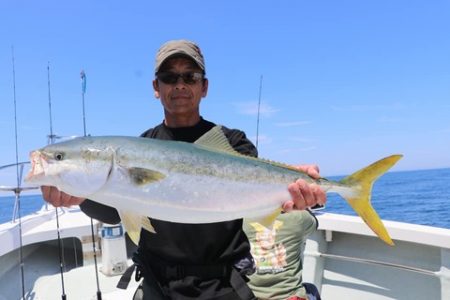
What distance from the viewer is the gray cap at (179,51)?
3053 millimetres

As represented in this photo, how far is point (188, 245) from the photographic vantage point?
9.18ft

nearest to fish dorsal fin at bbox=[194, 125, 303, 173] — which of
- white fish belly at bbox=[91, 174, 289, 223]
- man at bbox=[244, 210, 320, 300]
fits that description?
white fish belly at bbox=[91, 174, 289, 223]

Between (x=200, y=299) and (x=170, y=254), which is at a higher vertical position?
(x=170, y=254)

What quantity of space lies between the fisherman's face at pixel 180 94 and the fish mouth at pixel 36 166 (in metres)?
1.05

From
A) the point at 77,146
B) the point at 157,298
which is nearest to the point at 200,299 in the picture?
the point at 157,298

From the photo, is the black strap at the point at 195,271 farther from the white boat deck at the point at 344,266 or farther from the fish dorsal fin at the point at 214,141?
the white boat deck at the point at 344,266

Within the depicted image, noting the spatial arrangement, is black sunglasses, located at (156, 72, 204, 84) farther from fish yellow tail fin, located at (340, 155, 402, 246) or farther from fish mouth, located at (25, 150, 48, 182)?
fish yellow tail fin, located at (340, 155, 402, 246)

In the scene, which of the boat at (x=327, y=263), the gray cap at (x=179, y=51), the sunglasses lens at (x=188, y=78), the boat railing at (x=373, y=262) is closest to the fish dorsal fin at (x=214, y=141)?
the sunglasses lens at (x=188, y=78)

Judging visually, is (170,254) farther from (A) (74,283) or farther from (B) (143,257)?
(A) (74,283)

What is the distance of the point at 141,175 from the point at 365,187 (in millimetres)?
1568

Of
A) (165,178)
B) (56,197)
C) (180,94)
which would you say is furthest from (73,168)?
(180,94)

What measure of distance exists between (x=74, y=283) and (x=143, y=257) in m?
4.43

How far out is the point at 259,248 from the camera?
4496 mm

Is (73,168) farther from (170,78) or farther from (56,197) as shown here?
(170,78)
